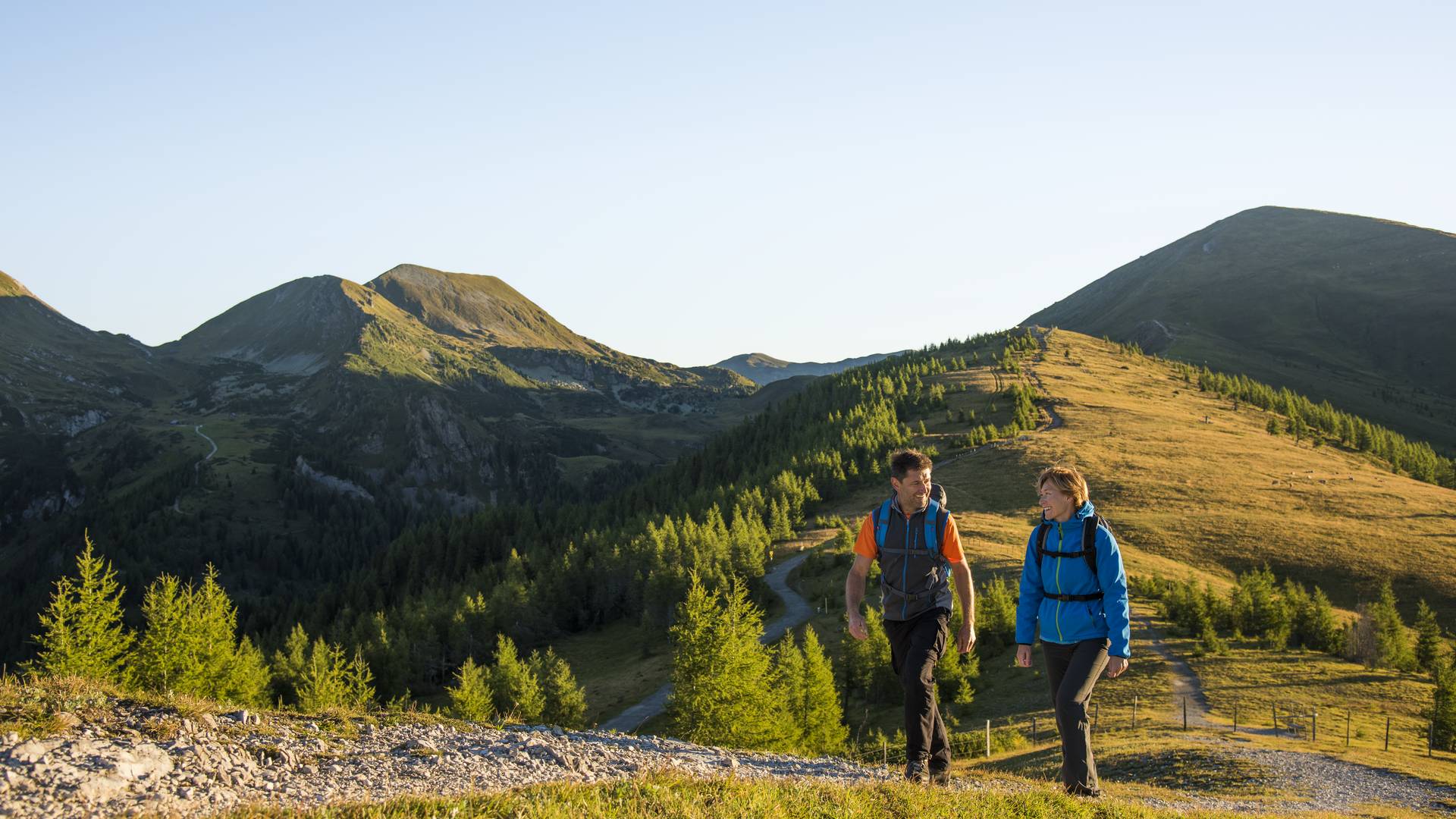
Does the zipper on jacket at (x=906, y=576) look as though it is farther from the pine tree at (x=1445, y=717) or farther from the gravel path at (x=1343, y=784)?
the pine tree at (x=1445, y=717)

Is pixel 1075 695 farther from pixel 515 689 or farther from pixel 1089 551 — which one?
pixel 515 689

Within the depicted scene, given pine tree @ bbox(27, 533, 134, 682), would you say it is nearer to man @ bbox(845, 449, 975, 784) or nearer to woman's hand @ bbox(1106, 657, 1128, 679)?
man @ bbox(845, 449, 975, 784)

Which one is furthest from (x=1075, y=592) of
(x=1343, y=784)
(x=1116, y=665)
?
(x=1343, y=784)

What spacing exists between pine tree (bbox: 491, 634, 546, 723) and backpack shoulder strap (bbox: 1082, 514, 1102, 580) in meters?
46.4

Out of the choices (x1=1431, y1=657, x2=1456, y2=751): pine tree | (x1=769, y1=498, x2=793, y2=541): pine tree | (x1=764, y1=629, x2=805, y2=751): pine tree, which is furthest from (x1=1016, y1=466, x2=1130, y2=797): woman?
(x1=769, y1=498, x2=793, y2=541): pine tree

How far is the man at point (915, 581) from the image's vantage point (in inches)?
449

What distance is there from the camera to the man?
37.4 ft

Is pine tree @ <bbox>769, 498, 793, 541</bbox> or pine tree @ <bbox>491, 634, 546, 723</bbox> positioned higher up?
pine tree @ <bbox>769, 498, 793, 541</bbox>

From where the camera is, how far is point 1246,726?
36.1 m

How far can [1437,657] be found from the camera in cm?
5394

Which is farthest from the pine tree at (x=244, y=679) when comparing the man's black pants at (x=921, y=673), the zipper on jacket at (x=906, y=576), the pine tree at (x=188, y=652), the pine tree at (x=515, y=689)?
the zipper on jacket at (x=906, y=576)

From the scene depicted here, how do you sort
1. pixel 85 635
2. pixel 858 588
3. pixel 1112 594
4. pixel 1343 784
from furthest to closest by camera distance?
pixel 85 635, pixel 1343 784, pixel 858 588, pixel 1112 594

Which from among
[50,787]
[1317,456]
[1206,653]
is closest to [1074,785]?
[50,787]

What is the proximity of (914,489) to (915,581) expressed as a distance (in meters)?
1.29
